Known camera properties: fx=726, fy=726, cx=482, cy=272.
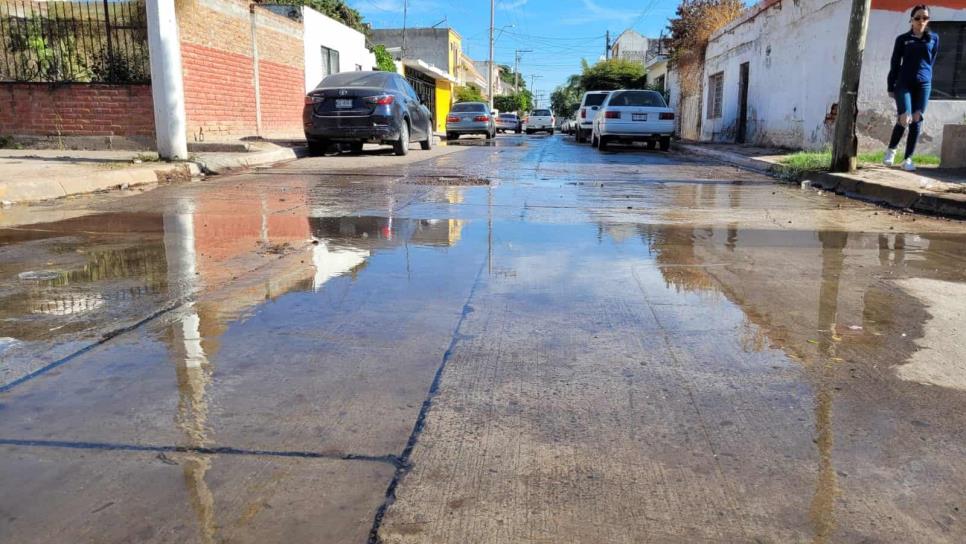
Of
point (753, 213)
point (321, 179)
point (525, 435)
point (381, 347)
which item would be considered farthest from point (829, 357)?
point (321, 179)

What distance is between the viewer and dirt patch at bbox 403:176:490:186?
9.96 m

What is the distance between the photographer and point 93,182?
28.3ft

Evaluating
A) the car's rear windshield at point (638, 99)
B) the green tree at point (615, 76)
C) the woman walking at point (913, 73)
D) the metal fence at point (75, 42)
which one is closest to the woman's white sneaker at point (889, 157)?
the woman walking at point (913, 73)

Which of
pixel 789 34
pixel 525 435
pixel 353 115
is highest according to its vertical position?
pixel 789 34

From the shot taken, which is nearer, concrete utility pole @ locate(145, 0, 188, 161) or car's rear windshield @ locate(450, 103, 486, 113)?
concrete utility pole @ locate(145, 0, 188, 161)

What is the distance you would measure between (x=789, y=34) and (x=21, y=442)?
685 inches

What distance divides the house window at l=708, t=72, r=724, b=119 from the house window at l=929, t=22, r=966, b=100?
32.1 ft

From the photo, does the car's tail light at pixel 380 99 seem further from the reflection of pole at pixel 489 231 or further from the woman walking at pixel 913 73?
the woman walking at pixel 913 73

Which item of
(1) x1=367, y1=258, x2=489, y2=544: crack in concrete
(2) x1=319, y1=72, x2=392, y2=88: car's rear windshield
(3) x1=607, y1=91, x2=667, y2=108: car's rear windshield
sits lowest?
(1) x1=367, y1=258, x2=489, y2=544: crack in concrete

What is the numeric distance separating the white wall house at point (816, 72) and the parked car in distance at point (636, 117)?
258 centimetres

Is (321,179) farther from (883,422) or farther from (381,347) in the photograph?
(883,422)

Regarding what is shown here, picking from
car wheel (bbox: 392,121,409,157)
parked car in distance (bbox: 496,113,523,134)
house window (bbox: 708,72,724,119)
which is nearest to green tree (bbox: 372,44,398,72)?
parked car in distance (bbox: 496,113,523,134)

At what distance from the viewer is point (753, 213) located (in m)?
7.49

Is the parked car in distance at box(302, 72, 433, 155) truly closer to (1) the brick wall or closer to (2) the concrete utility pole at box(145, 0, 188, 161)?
(1) the brick wall
